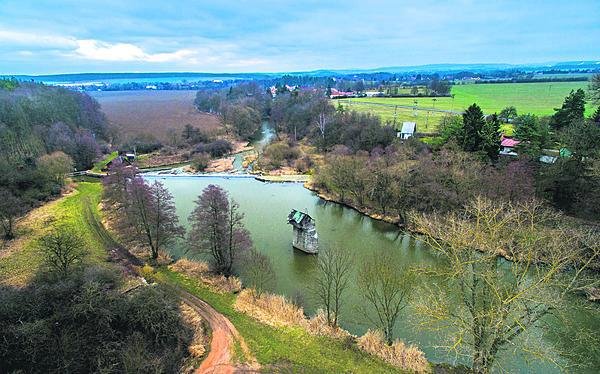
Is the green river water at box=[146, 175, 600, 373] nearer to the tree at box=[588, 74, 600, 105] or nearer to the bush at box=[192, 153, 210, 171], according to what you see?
the bush at box=[192, 153, 210, 171]

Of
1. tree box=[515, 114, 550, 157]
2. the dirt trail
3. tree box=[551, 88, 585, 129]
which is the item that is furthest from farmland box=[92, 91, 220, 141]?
tree box=[551, 88, 585, 129]

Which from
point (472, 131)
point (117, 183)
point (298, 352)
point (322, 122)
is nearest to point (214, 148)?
point (322, 122)

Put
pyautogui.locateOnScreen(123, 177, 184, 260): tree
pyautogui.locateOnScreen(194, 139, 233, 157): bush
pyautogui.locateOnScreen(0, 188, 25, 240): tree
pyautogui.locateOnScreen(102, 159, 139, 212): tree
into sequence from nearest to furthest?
pyautogui.locateOnScreen(123, 177, 184, 260): tree
pyautogui.locateOnScreen(0, 188, 25, 240): tree
pyautogui.locateOnScreen(102, 159, 139, 212): tree
pyautogui.locateOnScreen(194, 139, 233, 157): bush

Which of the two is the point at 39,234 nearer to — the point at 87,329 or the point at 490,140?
the point at 87,329

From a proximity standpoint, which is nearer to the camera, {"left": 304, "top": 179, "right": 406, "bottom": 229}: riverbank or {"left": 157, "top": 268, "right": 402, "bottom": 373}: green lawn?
{"left": 157, "top": 268, "right": 402, "bottom": 373}: green lawn

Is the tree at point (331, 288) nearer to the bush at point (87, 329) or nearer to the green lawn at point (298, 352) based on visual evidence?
the green lawn at point (298, 352)

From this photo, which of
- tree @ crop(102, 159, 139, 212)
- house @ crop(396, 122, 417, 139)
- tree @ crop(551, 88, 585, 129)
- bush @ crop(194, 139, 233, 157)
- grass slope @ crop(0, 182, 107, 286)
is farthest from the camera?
bush @ crop(194, 139, 233, 157)

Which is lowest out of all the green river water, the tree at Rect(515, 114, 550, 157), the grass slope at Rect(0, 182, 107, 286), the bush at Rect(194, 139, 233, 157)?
the green river water

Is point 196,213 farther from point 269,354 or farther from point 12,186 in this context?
point 12,186
